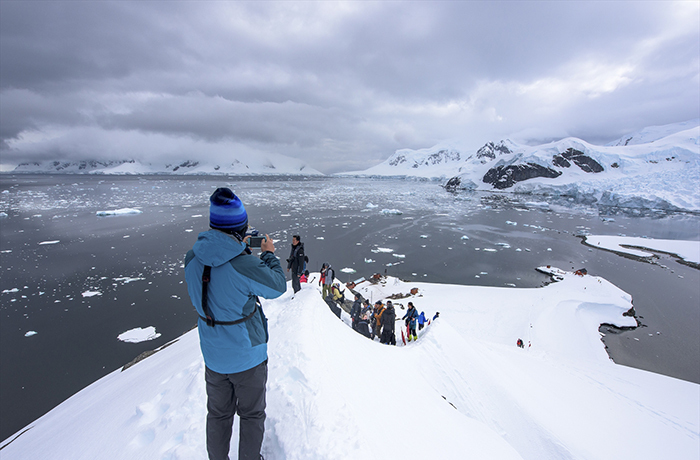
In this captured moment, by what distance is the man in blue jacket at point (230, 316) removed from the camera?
1848 millimetres

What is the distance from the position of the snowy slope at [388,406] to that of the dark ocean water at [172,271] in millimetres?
4317

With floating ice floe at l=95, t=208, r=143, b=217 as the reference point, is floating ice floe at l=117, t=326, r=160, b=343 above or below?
below

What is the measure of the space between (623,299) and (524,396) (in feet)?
48.1

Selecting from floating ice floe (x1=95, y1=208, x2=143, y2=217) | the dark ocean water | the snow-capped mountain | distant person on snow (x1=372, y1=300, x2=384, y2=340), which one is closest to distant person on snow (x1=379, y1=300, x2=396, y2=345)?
distant person on snow (x1=372, y1=300, x2=384, y2=340)

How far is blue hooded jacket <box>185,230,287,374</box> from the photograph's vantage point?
5.98 ft

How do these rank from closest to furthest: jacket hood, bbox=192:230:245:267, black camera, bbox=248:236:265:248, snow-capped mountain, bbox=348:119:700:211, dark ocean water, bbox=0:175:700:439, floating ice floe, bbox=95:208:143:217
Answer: jacket hood, bbox=192:230:245:267, black camera, bbox=248:236:265:248, dark ocean water, bbox=0:175:700:439, floating ice floe, bbox=95:208:143:217, snow-capped mountain, bbox=348:119:700:211

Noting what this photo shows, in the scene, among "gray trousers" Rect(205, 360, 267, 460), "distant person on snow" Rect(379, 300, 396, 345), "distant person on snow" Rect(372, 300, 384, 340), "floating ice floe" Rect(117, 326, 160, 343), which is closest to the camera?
"gray trousers" Rect(205, 360, 267, 460)

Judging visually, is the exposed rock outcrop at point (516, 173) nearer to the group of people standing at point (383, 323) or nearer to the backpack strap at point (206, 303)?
the group of people standing at point (383, 323)

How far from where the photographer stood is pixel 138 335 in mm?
10734

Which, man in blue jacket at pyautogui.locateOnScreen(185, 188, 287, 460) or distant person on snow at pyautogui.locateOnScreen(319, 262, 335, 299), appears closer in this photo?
man in blue jacket at pyautogui.locateOnScreen(185, 188, 287, 460)

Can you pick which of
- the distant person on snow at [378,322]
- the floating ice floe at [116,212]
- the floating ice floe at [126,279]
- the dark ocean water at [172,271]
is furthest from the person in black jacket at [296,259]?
the floating ice floe at [116,212]

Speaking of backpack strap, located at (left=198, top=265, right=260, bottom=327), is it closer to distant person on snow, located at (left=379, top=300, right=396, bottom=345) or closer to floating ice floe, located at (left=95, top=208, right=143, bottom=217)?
distant person on snow, located at (left=379, top=300, right=396, bottom=345)

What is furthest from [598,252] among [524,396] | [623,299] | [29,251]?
[29,251]

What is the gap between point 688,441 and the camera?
19.6ft
